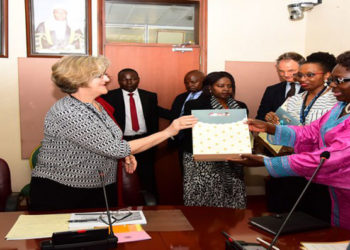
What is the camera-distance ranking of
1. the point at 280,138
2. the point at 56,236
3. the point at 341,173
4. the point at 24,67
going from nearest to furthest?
the point at 56,236, the point at 341,173, the point at 280,138, the point at 24,67

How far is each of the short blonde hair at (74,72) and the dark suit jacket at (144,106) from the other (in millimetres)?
2151

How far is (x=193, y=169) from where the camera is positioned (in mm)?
3111

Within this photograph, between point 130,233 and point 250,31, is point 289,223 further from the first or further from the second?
point 250,31

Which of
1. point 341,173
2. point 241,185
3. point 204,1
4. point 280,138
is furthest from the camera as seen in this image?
point 204,1

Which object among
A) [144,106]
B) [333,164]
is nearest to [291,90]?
[144,106]

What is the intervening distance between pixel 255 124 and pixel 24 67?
302 cm

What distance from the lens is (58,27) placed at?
4465 millimetres

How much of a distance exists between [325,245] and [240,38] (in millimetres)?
3829

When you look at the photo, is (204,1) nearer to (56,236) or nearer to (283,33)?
(283,33)

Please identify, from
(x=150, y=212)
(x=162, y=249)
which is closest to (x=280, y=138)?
(x=150, y=212)

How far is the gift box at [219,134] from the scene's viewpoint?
253cm

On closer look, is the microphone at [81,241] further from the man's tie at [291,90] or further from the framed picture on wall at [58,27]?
the framed picture on wall at [58,27]

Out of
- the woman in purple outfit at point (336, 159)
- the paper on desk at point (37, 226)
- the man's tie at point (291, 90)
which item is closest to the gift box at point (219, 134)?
the woman in purple outfit at point (336, 159)

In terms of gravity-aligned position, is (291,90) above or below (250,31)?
below
